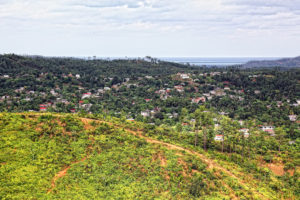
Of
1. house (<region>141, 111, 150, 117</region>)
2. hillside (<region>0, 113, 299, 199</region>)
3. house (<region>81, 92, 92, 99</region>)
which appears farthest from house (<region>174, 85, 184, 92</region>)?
hillside (<region>0, 113, 299, 199</region>)

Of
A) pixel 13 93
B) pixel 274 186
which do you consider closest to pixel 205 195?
pixel 274 186

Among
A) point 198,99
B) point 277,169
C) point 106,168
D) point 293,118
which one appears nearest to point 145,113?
point 198,99

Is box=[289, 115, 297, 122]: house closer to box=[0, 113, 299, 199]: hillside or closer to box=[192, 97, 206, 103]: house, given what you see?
box=[192, 97, 206, 103]: house

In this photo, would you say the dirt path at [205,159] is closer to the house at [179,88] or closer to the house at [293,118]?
the house at [293,118]

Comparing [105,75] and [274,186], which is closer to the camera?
[274,186]

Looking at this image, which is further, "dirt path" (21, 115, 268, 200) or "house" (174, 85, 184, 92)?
"house" (174, 85, 184, 92)

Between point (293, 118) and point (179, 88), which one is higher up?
point (179, 88)

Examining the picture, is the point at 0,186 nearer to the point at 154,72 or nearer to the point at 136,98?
the point at 136,98

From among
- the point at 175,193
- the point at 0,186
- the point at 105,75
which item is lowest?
the point at 175,193

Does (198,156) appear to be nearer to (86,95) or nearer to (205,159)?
(205,159)
